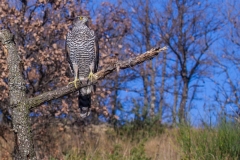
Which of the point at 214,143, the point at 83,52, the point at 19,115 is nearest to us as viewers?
the point at 19,115

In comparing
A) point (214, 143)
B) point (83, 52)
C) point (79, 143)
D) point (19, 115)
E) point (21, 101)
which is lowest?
point (79, 143)

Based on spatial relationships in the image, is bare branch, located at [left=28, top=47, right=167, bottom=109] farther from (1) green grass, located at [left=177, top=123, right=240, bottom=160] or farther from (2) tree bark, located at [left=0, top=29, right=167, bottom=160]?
(1) green grass, located at [left=177, top=123, right=240, bottom=160]

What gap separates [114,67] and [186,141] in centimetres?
285

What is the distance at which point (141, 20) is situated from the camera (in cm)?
1764

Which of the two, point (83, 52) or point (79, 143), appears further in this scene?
point (79, 143)

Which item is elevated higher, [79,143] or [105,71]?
[105,71]

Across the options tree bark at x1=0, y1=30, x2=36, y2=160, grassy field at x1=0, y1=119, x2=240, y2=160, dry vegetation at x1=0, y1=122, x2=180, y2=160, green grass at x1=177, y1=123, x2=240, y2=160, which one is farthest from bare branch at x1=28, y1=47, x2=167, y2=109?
dry vegetation at x1=0, y1=122, x2=180, y2=160

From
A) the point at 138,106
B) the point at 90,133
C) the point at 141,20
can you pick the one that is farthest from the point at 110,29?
the point at 141,20

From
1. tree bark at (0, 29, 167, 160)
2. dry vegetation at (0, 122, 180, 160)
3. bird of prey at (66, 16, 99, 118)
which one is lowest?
dry vegetation at (0, 122, 180, 160)

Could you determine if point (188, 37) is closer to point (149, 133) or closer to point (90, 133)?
point (149, 133)

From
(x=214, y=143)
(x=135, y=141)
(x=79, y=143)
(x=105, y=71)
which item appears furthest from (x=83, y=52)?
(x=135, y=141)

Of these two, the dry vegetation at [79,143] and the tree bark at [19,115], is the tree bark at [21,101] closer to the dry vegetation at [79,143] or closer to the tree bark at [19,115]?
the tree bark at [19,115]

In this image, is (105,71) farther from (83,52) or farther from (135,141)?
(135,141)

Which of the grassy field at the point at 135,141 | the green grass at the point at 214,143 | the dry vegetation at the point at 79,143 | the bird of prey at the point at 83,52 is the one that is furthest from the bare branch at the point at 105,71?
the dry vegetation at the point at 79,143
